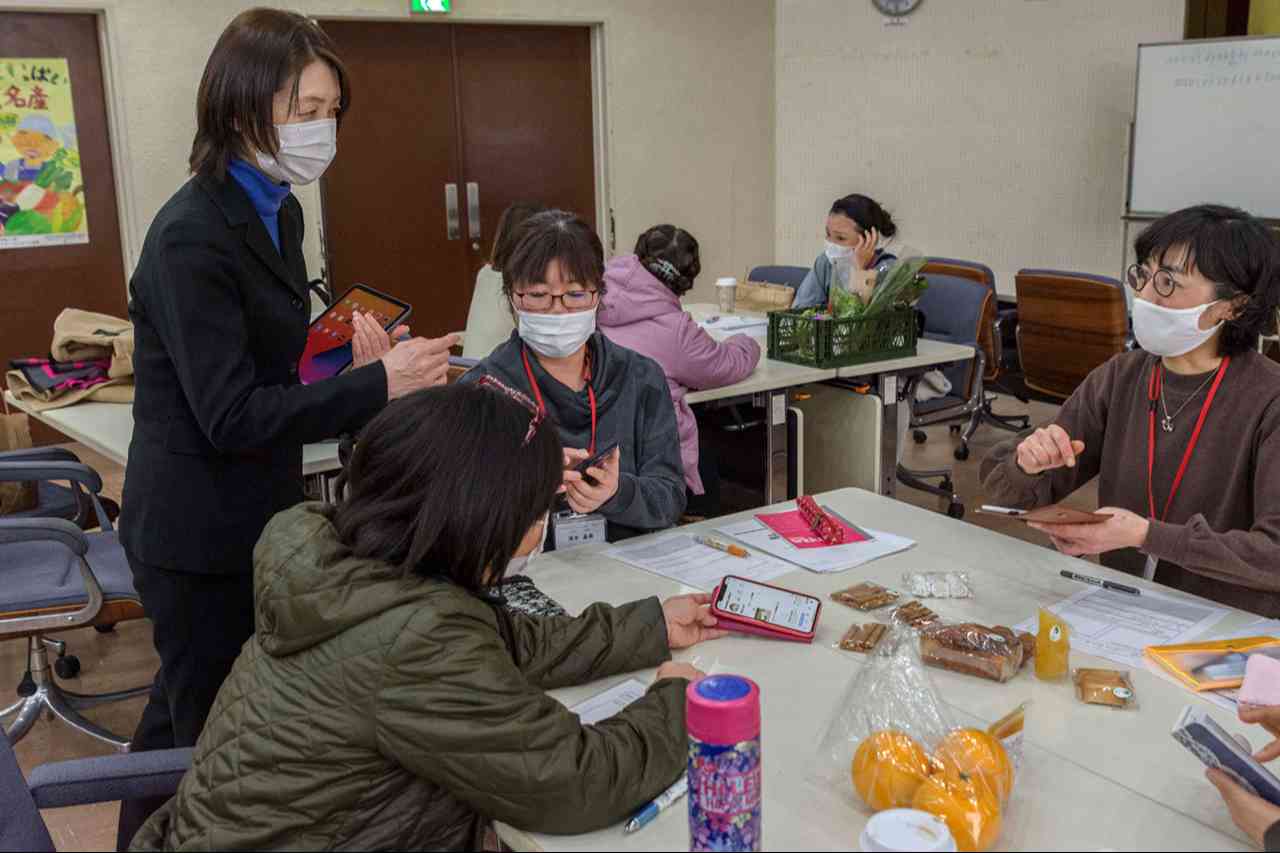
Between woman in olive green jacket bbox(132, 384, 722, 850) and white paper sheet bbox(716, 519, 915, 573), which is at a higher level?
woman in olive green jacket bbox(132, 384, 722, 850)

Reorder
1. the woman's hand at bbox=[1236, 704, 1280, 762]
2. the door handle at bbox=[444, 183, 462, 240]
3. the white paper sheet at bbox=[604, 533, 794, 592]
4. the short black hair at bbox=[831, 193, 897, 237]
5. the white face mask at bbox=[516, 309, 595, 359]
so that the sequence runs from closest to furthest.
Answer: the woman's hand at bbox=[1236, 704, 1280, 762] < the white paper sheet at bbox=[604, 533, 794, 592] < the white face mask at bbox=[516, 309, 595, 359] < the short black hair at bbox=[831, 193, 897, 237] < the door handle at bbox=[444, 183, 462, 240]

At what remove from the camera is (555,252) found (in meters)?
2.45

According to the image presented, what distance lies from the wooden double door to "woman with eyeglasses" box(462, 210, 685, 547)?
405 cm

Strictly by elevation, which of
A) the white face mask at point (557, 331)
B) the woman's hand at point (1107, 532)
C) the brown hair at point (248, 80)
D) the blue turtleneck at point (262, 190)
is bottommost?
the woman's hand at point (1107, 532)

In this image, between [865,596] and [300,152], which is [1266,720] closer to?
[865,596]

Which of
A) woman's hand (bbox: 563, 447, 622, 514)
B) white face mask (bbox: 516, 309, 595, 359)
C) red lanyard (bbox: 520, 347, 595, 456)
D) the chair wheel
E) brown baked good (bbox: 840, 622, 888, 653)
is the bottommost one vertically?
the chair wheel

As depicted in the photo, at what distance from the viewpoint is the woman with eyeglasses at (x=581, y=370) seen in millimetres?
2443

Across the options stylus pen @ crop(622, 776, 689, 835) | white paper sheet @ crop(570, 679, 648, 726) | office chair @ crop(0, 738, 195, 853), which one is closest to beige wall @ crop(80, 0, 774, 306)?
office chair @ crop(0, 738, 195, 853)

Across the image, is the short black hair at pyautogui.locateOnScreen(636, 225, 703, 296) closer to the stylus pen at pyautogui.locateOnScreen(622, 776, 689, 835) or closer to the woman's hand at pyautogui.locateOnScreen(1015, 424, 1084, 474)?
the woman's hand at pyautogui.locateOnScreen(1015, 424, 1084, 474)

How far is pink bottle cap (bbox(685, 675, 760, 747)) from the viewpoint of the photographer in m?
1.11

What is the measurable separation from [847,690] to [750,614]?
0.33 meters

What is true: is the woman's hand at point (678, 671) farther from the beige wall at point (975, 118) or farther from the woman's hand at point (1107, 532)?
the beige wall at point (975, 118)

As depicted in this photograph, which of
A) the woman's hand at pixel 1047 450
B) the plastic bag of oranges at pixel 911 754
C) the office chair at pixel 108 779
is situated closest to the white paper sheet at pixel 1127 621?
the woman's hand at pixel 1047 450

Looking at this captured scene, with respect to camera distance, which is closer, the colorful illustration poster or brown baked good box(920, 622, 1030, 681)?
brown baked good box(920, 622, 1030, 681)
